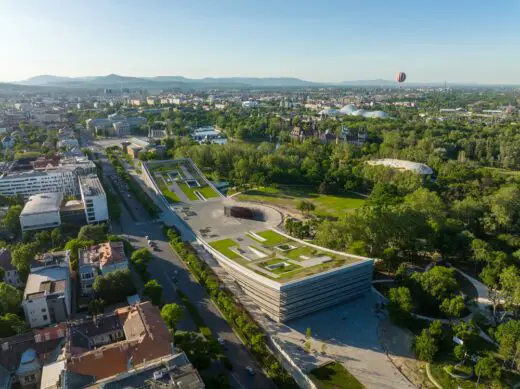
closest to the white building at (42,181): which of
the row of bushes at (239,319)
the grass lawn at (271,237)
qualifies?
the row of bushes at (239,319)

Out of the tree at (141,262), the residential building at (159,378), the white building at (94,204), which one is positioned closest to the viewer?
the residential building at (159,378)

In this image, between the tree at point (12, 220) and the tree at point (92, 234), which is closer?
the tree at point (92, 234)

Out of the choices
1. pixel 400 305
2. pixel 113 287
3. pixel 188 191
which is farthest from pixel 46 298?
pixel 188 191

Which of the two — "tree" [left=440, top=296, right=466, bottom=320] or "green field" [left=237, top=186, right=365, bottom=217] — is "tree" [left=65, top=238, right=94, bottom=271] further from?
"tree" [left=440, top=296, right=466, bottom=320]

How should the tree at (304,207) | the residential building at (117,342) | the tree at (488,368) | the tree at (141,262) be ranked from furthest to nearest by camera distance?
the tree at (304,207), the tree at (141,262), the tree at (488,368), the residential building at (117,342)

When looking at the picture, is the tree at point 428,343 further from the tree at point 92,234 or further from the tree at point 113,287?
the tree at point 92,234

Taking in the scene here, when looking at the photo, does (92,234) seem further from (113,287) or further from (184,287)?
(184,287)

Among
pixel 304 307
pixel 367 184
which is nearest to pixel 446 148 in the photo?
pixel 367 184

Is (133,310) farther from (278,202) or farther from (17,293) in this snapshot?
(278,202)
